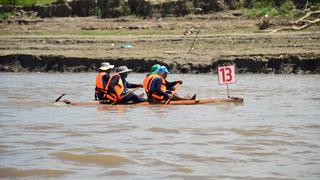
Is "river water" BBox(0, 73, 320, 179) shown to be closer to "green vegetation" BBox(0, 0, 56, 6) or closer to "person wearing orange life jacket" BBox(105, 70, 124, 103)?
"person wearing orange life jacket" BBox(105, 70, 124, 103)

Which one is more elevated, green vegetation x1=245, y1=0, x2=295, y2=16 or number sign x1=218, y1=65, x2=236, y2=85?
green vegetation x1=245, y1=0, x2=295, y2=16

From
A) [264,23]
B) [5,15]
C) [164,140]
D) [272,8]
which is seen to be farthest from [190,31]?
[164,140]

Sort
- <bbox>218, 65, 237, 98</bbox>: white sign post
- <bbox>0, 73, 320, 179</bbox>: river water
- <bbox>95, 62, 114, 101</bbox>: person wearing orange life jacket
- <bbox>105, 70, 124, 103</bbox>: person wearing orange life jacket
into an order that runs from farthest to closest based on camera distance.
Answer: <bbox>218, 65, 237, 98</bbox>: white sign post → <bbox>95, 62, 114, 101</bbox>: person wearing orange life jacket → <bbox>105, 70, 124, 103</bbox>: person wearing orange life jacket → <bbox>0, 73, 320, 179</bbox>: river water

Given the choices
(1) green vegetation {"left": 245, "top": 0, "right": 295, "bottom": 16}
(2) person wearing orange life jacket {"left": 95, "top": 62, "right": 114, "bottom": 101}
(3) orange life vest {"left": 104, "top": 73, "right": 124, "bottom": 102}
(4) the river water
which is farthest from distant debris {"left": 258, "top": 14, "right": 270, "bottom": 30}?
(3) orange life vest {"left": 104, "top": 73, "right": 124, "bottom": 102}

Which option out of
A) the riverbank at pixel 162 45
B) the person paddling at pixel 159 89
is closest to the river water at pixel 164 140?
the person paddling at pixel 159 89

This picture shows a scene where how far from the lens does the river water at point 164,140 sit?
8891 mm

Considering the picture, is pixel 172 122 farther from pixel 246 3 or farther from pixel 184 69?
pixel 246 3

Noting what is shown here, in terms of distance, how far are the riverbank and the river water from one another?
8.15 meters

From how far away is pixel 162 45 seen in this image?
103 feet

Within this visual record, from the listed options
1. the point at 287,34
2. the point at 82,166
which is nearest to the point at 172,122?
the point at 82,166

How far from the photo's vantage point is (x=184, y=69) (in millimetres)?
28828

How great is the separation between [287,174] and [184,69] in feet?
66.5

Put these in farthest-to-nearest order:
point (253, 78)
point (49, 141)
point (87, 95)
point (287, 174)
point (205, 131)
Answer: point (253, 78), point (87, 95), point (205, 131), point (49, 141), point (287, 174)

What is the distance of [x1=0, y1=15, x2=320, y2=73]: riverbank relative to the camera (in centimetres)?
2797
